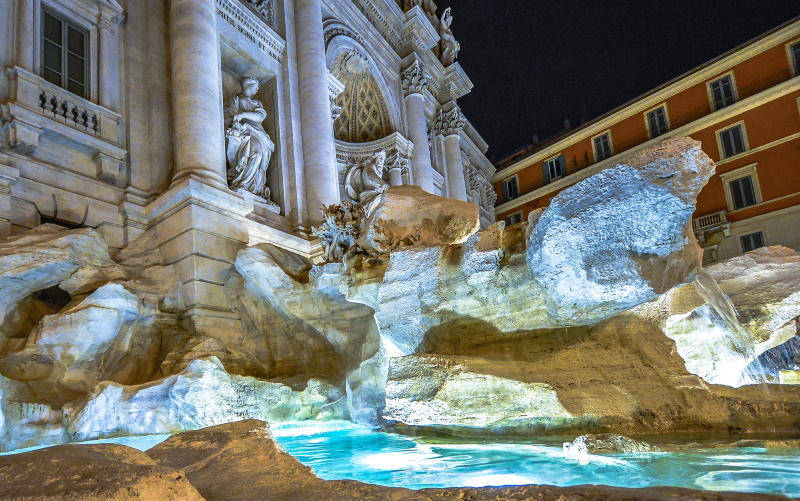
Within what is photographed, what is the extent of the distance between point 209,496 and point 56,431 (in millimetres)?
3657

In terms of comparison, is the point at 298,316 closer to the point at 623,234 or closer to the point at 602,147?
the point at 623,234

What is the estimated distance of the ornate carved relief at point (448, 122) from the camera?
1902 cm

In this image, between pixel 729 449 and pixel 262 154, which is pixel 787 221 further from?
pixel 729 449

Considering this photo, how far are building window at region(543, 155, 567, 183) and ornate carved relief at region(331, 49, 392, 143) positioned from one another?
1076cm

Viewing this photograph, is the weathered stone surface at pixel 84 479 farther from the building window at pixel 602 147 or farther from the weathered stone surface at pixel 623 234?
the building window at pixel 602 147

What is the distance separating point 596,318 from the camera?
376 cm

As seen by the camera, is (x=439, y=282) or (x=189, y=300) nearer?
(x=439, y=282)

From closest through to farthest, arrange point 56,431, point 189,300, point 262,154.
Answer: point 56,431, point 189,300, point 262,154

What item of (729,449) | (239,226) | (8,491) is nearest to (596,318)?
(729,449)

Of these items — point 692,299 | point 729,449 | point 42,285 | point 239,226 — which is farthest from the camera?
point 239,226

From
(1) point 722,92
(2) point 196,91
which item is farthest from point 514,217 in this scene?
(2) point 196,91

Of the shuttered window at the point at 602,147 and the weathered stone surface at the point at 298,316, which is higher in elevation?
the shuttered window at the point at 602,147

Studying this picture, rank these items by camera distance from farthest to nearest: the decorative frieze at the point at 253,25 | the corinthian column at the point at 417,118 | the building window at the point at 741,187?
1. the building window at the point at 741,187
2. the corinthian column at the point at 417,118
3. the decorative frieze at the point at 253,25

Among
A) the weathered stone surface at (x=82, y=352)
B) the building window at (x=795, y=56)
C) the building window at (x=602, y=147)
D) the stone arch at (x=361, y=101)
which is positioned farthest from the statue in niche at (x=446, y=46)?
the weathered stone surface at (x=82, y=352)
